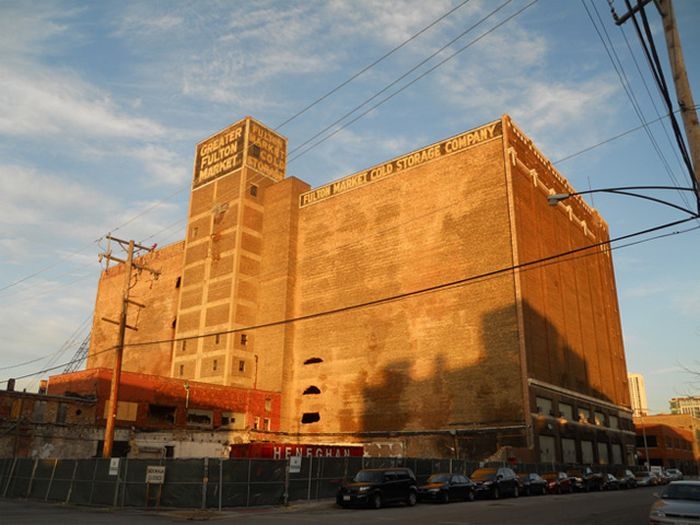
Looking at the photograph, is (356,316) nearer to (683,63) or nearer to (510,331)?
(510,331)

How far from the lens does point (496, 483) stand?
30.0 m

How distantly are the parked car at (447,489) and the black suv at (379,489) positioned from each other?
49.5 inches

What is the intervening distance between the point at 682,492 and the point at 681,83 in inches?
394

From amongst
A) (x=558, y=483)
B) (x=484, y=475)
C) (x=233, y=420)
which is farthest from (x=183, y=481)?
(x=233, y=420)

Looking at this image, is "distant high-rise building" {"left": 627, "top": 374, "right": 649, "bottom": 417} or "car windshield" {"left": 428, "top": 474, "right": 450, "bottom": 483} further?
"distant high-rise building" {"left": 627, "top": 374, "right": 649, "bottom": 417}

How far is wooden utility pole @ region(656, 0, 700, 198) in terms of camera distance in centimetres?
1195

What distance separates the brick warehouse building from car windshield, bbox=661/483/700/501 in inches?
970

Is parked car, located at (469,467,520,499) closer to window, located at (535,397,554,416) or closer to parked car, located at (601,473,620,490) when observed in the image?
window, located at (535,397,554,416)

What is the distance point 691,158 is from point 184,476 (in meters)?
20.9

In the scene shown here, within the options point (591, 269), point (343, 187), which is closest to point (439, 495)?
point (343, 187)

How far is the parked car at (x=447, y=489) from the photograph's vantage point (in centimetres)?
2675

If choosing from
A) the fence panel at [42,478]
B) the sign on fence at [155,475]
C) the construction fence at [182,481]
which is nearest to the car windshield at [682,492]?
the construction fence at [182,481]

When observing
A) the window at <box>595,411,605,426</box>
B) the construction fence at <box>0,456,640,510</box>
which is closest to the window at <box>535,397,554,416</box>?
the window at <box>595,411,605,426</box>

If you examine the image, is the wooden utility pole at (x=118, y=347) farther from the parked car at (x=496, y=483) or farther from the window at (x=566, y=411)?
the window at (x=566, y=411)
